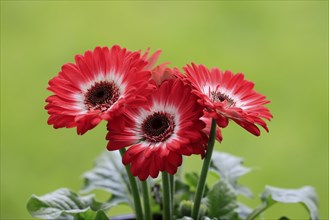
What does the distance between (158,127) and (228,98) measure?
9 cm

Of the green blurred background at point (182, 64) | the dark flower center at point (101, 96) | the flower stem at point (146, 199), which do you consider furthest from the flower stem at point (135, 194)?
the green blurred background at point (182, 64)

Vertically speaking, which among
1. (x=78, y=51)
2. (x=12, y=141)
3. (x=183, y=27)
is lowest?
(x=12, y=141)

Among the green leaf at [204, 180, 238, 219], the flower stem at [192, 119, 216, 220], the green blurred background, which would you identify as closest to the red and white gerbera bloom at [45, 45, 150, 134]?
the flower stem at [192, 119, 216, 220]

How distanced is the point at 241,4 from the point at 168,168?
4.52ft

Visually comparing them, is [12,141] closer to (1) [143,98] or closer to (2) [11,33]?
(2) [11,33]

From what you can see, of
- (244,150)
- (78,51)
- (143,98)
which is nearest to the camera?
(143,98)

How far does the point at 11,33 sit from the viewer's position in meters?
1.93

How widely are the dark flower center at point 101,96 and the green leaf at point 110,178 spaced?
279mm

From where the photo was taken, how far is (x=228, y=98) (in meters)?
0.76

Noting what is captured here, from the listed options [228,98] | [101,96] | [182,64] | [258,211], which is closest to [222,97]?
[228,98]

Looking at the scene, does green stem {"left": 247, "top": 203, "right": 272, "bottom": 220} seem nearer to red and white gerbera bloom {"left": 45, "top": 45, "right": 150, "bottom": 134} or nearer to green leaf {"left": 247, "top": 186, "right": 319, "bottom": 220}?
green leaf {"left": 247, "top": 186, "right": 319, "bottom": 220}

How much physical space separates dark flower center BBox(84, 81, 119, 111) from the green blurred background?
93 centimetres

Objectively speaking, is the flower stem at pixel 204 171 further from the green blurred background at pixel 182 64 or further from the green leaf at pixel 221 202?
the green blurred background at pixel 182 64

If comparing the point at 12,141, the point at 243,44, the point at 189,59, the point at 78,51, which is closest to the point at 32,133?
the point at 12,141
